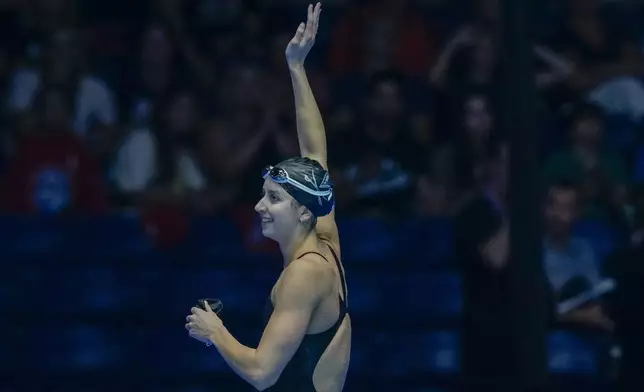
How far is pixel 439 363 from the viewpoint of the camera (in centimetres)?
777

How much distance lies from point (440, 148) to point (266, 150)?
1.02 meters

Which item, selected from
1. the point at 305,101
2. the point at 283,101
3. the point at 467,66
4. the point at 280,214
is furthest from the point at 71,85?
the point at 280,214

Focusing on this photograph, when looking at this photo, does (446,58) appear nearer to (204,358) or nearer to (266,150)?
(266,150)

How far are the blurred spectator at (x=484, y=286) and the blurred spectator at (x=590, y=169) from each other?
0.67 m

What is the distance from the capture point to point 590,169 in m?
8.12

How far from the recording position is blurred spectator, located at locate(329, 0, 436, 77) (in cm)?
892

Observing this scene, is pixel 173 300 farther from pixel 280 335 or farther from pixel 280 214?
pixel 280 335

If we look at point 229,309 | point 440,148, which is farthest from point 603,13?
point 229,309

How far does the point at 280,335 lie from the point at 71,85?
4598mm

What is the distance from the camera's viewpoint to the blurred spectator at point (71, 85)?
8.80 m

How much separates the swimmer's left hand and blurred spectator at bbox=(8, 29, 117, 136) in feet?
14.0

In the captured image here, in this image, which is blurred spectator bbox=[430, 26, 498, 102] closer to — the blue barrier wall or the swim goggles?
the blue barrier wall

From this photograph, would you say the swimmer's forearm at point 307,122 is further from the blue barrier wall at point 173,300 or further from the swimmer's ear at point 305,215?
the blue barrier wall at point 173,300

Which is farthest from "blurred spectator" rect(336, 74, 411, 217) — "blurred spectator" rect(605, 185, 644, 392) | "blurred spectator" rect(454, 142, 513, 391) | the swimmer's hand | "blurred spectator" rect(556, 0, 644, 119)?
the swimmer's hand
